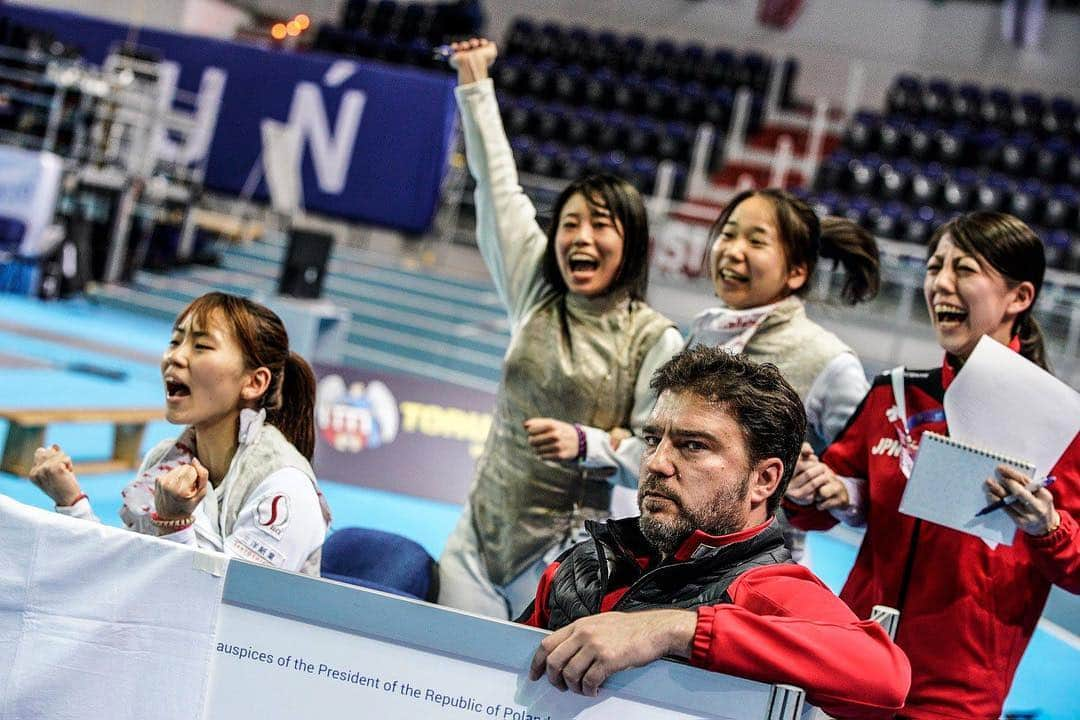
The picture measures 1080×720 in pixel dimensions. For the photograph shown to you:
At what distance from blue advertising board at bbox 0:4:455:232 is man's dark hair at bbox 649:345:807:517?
38.9 ft

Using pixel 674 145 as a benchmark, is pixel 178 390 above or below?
below

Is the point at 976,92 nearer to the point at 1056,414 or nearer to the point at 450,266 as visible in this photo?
the point at 450,266

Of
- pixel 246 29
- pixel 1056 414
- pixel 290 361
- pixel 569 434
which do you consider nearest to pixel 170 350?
pixel 290 361

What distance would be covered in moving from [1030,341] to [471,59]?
1423mm

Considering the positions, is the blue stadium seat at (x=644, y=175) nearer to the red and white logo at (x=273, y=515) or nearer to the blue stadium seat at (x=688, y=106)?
the blue stadium seat at (x=688, y=106)

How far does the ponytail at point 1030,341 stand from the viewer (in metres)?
2.36

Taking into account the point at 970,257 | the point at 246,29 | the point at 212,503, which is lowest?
the point at 212,503

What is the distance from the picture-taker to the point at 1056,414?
6.65 feet

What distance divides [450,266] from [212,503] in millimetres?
10605

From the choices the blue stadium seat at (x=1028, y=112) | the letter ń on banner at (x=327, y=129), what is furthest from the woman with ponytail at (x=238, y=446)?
the blue stadium seat at (x=1028, y=112)

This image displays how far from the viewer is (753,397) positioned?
174 cm

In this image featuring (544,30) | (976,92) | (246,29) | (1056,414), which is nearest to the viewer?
(1056,414)

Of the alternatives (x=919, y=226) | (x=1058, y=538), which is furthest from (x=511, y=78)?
(x=1058, y=538)

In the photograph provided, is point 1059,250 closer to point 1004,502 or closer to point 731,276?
point 731,276
